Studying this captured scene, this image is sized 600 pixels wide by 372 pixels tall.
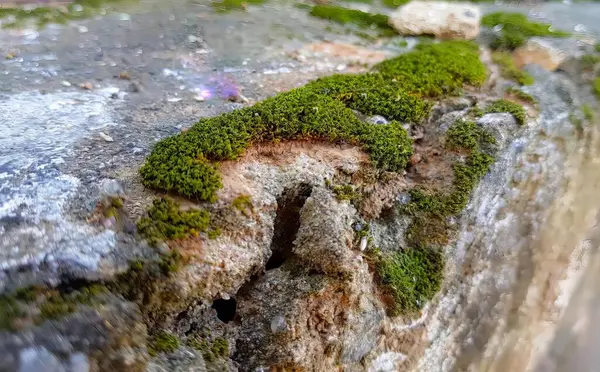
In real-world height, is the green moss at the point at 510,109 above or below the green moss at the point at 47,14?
above

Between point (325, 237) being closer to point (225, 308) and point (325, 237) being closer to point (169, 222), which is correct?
point (225, 308)

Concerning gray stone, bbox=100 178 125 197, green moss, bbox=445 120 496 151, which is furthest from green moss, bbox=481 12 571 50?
gray stone, bbox=100 178 125 197

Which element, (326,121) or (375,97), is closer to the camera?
(326,121)

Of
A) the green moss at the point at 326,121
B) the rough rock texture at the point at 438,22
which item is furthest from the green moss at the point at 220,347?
the rough rock texture at the point at 438,22

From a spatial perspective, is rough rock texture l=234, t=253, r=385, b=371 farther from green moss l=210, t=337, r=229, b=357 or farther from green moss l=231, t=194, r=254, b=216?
green moss l=231, t=194, r=254, b=216

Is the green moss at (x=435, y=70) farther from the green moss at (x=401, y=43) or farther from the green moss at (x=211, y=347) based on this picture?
the green moss at (x=211, y=347)

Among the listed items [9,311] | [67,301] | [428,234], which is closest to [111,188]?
[67,301]
